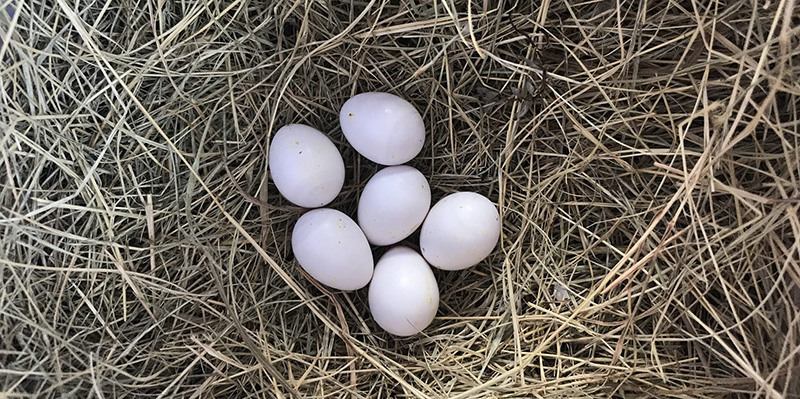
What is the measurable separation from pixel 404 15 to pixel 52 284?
779 mm

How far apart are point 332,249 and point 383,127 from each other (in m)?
0.22

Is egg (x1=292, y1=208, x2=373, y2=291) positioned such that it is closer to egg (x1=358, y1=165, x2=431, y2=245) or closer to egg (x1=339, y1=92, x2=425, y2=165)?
egg (x1=358, y1=165, x2=431, y2=245)

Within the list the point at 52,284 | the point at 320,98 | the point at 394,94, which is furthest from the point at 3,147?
the point at 394,94

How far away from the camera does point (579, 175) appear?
1008 mm

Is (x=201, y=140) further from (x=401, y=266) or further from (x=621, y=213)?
(x=621, y=213)

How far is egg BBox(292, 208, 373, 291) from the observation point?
93cm

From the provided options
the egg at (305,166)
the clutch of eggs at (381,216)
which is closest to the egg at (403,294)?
the clutch of eggs at (381,216)

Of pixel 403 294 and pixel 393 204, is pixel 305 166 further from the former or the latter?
pixel 403 294

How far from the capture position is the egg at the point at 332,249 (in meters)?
0.93

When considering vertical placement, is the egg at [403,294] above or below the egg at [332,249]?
below

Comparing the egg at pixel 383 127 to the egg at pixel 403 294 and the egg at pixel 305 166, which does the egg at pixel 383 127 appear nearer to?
the egg at pixel 305 166

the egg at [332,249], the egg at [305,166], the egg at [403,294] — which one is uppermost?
the egg at [305,166]

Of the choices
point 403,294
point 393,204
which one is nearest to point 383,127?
point 393,204

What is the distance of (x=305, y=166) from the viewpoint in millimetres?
924
